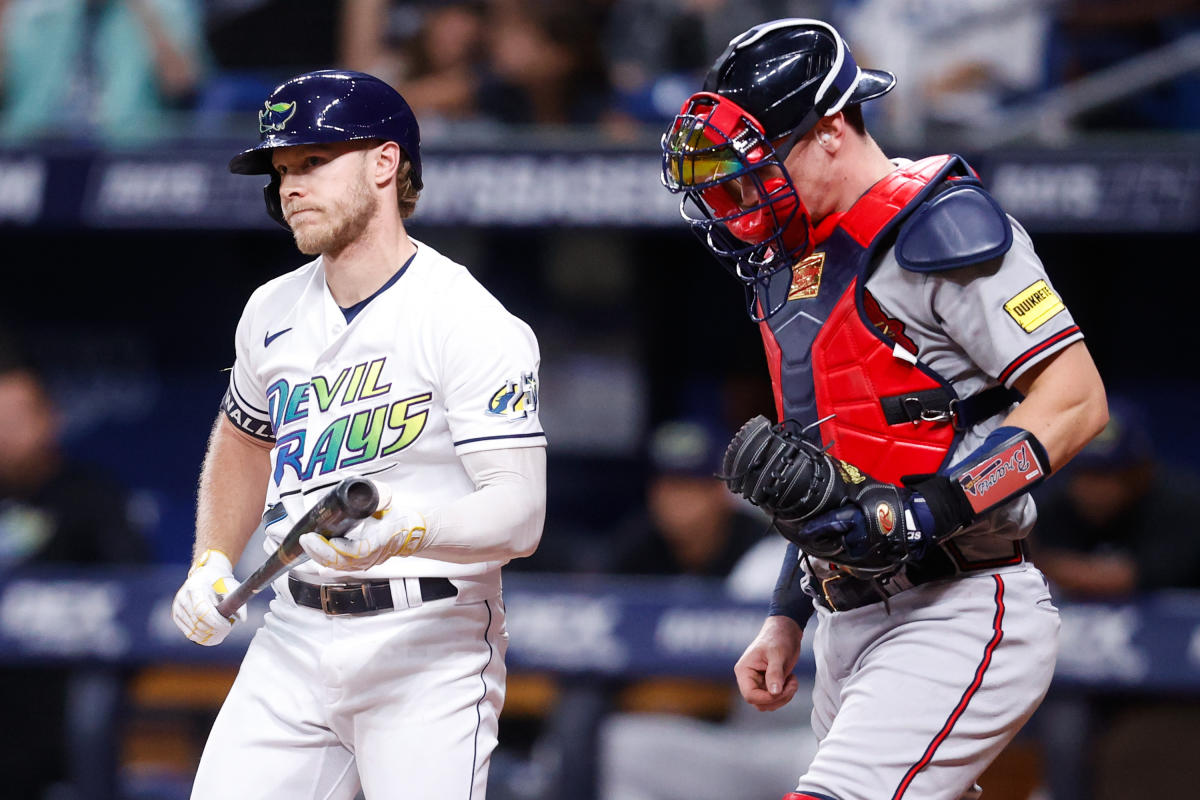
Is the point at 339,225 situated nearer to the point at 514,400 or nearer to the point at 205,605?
the point at 514,400

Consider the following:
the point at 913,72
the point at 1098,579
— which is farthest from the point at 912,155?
the point at 1098,579

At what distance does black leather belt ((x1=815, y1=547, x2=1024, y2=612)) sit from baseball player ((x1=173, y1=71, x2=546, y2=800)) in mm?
535

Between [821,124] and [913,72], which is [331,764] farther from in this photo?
[913,72]

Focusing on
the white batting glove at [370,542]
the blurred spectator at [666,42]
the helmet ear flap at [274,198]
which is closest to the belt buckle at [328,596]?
the white batting glove at [370,542]

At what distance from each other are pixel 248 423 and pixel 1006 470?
4.73 feet

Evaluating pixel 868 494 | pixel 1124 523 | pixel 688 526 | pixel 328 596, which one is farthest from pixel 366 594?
pixel 1124 523

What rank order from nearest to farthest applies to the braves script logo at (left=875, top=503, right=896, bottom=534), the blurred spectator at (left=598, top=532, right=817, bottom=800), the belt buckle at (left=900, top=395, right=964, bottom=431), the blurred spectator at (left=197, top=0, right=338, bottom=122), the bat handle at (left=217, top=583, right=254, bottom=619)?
the braves script logo at (left=875, top=503, right=896, bottom=534) < the belt buckle at (left=900, top=395, right=964, bottom=431) < the bat handle at (left=217, top=583, right=254, bottom=619) < the blurred spectator at (left=598, top=532, right=817, bottom=800) < the blurred spectator at (left=197, top=0, right=338, bottom=122)

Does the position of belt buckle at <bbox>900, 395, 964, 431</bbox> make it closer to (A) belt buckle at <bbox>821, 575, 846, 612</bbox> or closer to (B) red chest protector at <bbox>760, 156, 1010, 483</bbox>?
(B) red chest protector at <bbox>760, 156, 1010, 483</bbox>

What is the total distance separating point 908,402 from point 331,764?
46.6 inches

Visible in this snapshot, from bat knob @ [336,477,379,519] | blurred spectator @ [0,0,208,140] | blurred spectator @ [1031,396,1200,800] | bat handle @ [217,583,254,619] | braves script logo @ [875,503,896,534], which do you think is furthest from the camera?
blurred spectator @ [0,0,208,140]

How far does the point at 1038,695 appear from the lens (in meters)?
2.54

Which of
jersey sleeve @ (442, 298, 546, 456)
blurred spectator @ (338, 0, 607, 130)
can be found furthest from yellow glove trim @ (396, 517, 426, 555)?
blurred spectator @ (338, 0, 607, 130)

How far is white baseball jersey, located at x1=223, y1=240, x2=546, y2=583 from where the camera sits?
264cm

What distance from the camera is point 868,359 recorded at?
2553mm
